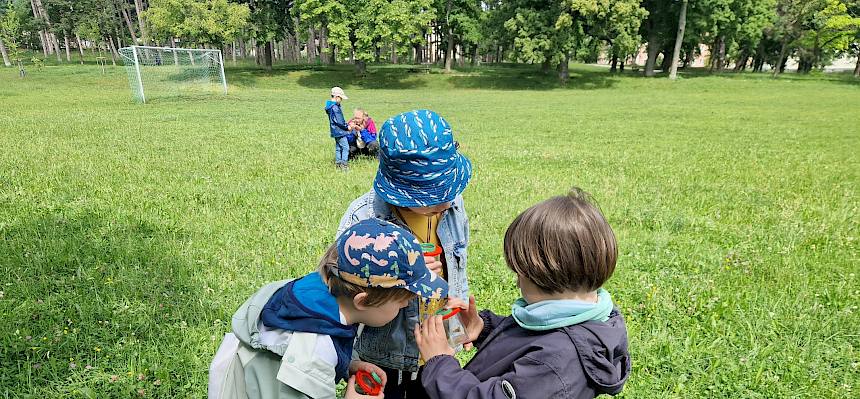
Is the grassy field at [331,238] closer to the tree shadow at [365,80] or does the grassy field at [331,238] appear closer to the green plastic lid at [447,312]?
the green plastic lid at [447,312]

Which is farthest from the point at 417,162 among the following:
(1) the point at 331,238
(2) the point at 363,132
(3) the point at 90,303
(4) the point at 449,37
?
(4) the point at 449,37

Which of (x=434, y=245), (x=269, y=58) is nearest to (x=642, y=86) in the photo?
(x=269, y=58)

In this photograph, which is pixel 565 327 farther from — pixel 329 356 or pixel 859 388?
pixel 859 388

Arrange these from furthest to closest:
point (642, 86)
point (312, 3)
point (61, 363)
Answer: point (312, 3)
point (642, 86)
point (61, 363)

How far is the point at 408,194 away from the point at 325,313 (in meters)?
0.69

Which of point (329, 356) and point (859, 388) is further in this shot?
point (859, 388)

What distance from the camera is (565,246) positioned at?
60.9 inches

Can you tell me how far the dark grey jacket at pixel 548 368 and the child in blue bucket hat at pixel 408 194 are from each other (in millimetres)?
441

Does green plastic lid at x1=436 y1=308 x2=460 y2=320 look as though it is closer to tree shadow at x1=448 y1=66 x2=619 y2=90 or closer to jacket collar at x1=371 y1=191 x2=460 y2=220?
jacket collar at x1=371 y1=191 x2=460 y2=220

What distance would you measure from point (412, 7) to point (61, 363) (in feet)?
126

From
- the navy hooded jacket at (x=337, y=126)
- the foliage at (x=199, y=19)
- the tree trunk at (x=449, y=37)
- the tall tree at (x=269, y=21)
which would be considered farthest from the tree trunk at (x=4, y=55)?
the navy hooded jacket at (x=337, y=126)

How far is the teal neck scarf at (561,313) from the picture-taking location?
5.07 feet

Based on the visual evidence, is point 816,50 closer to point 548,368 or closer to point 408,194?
point 408,194

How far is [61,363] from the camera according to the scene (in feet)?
10.3
